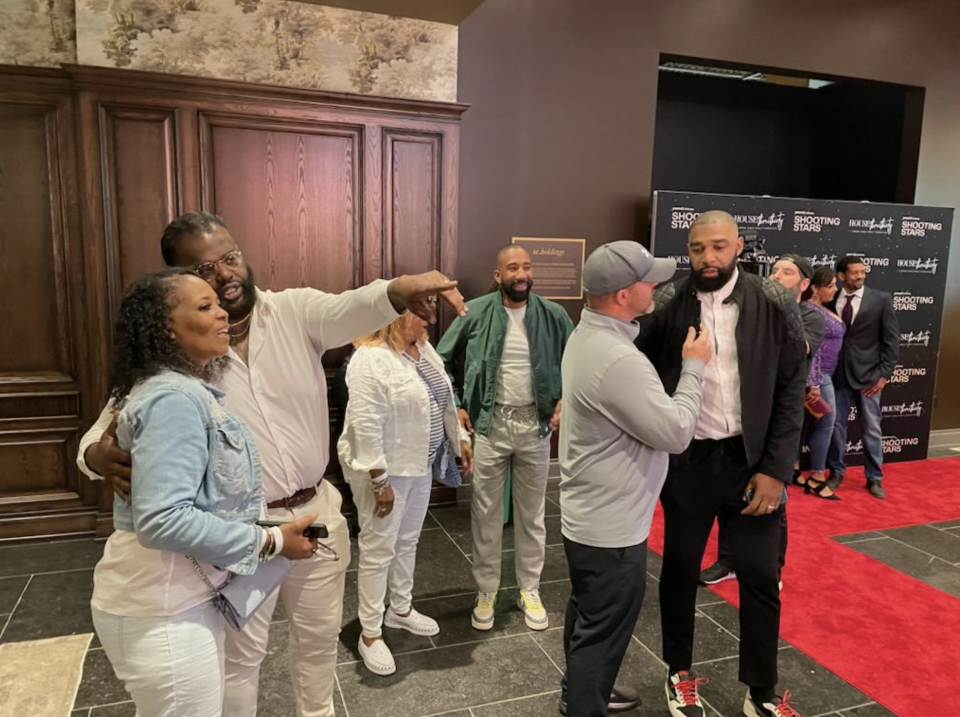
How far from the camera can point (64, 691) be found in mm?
2646

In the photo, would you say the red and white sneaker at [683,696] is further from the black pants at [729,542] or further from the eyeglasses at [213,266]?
the eyeglasses at [213,266]

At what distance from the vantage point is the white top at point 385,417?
271 cm

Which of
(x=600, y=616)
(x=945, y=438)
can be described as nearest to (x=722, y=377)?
(x=600, y=616)

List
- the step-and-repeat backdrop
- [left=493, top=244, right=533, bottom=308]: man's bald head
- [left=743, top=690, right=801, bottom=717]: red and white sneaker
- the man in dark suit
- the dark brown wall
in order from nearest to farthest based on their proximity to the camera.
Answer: [left=743, top=690, right=801, bottom=717]: red and white sneaker
[left=493, top=244, right=533, bottom=308]: man's bald head
the dark brown wall
the man in dark suit
the step-and-repeat backdrop

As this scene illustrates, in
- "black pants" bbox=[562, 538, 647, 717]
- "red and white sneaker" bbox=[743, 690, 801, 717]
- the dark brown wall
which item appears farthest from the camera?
the dark brown wall

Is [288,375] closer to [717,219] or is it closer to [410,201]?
[717,219]

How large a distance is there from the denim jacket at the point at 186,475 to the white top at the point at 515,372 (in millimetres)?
1853

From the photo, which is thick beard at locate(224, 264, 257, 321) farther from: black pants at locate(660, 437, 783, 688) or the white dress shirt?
black pants at locate(660, 437, 783, 688)

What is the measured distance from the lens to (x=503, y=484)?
3.23 metres

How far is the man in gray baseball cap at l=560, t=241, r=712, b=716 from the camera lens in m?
1.99

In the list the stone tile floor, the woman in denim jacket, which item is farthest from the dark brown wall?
the woman in denim jacket

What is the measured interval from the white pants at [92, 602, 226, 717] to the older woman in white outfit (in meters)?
1.30

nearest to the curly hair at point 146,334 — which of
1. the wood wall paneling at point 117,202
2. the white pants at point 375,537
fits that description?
the white pants at point 375,537

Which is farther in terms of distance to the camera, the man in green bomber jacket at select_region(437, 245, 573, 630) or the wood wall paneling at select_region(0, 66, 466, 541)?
the wood wall paneling at select_region(0, 66, 466, 541)
